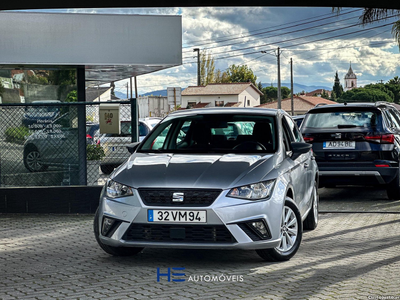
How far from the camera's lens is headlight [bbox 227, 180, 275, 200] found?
20.4 ft

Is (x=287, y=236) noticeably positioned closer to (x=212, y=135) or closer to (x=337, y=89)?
(x=212, y=135)

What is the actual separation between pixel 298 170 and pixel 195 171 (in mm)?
1626

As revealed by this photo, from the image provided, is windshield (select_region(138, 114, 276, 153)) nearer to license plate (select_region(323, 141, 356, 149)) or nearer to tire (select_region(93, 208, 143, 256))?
tire (select_region(93, 208, 143, 256))

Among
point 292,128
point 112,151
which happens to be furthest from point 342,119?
point 112,151

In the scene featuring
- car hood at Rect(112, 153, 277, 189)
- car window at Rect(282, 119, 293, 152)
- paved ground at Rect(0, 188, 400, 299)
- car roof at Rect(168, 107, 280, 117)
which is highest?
car roof at Rect(168, 107, 280, 117)

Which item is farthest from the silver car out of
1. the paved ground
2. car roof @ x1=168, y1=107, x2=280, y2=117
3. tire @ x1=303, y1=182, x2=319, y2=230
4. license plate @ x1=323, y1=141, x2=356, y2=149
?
license plate @ x1=323, y1=141, x2=356, y2=149

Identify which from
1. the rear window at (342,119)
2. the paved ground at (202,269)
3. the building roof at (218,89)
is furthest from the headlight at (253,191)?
the building roof at (218,89)

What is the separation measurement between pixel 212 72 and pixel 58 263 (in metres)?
124

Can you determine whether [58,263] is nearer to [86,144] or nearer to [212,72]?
[86,144]

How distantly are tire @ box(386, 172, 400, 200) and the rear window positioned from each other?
104 centimetres

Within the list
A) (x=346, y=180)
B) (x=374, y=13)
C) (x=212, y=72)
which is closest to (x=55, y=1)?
(x=346, y=180)

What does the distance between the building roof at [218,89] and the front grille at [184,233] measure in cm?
11102

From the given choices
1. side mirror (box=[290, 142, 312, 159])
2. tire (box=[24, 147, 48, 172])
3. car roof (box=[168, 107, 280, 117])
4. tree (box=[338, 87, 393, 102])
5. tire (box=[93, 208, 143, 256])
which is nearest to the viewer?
tire (box=[93, 208, 143, 256])

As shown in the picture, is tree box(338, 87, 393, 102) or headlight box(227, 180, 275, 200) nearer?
headlight box(227, 180, 275, 200)
